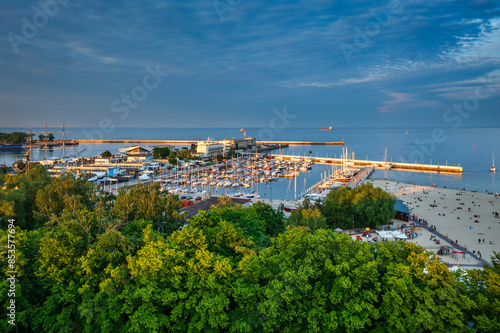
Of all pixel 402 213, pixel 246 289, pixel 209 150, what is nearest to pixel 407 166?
pixel 402 213

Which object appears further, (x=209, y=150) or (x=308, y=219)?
(x=209, y=150)

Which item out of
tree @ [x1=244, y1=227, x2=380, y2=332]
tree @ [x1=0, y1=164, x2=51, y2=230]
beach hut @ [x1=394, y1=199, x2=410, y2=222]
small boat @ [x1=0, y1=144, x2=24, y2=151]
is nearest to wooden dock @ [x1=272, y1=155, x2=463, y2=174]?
beach hut @ [x1=394, y1=199, x2=410, y2=222]

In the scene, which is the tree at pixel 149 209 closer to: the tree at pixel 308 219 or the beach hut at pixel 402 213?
the tree at pixel 308 219

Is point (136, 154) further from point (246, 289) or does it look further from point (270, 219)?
point (246, 289)

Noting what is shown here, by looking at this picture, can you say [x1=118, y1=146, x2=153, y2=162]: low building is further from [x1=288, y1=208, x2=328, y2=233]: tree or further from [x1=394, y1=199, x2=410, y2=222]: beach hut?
[x1=394, y1=199, x2=410, y2=222]: beach hut

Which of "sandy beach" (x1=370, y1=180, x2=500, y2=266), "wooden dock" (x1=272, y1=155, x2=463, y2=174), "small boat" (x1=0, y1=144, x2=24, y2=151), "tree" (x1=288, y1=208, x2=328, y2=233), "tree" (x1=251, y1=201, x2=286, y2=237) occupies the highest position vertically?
"small boat" (x1=0, y1=144, x2=24, y2=151)
